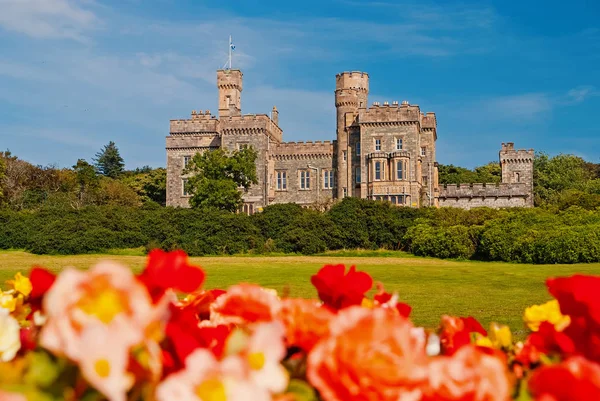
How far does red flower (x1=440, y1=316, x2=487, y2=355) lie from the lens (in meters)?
2.54

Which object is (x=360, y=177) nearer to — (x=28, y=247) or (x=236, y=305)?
(x=28, y=247)

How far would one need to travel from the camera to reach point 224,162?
43.8 metres

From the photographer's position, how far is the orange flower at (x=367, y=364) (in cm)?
171

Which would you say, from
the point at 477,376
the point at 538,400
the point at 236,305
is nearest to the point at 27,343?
the point at 236,305

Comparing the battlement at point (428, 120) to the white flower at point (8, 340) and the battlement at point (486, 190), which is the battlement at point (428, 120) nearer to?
the battlement at point (486, 190)

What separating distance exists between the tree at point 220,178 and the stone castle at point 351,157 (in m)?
6.18

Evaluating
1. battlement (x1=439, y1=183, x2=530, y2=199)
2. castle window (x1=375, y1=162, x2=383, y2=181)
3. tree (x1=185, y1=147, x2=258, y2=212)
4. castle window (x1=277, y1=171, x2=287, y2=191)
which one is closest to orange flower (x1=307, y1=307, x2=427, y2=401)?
tree (x1=185, y1=147, x2=258, y2=212)

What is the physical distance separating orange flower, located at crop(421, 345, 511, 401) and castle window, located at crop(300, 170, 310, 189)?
50.9m

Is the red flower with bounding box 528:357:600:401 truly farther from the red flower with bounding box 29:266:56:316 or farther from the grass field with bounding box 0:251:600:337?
the grass field with bounding box 0:251:600:337

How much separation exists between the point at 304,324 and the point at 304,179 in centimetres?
5059

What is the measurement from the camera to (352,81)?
5178 cm

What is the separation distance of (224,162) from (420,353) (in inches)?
1667

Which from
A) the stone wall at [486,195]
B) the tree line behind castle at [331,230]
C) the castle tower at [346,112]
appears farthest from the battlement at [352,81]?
the tree line behind castle at [331,230]

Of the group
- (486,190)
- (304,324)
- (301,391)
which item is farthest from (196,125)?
(301,391)
